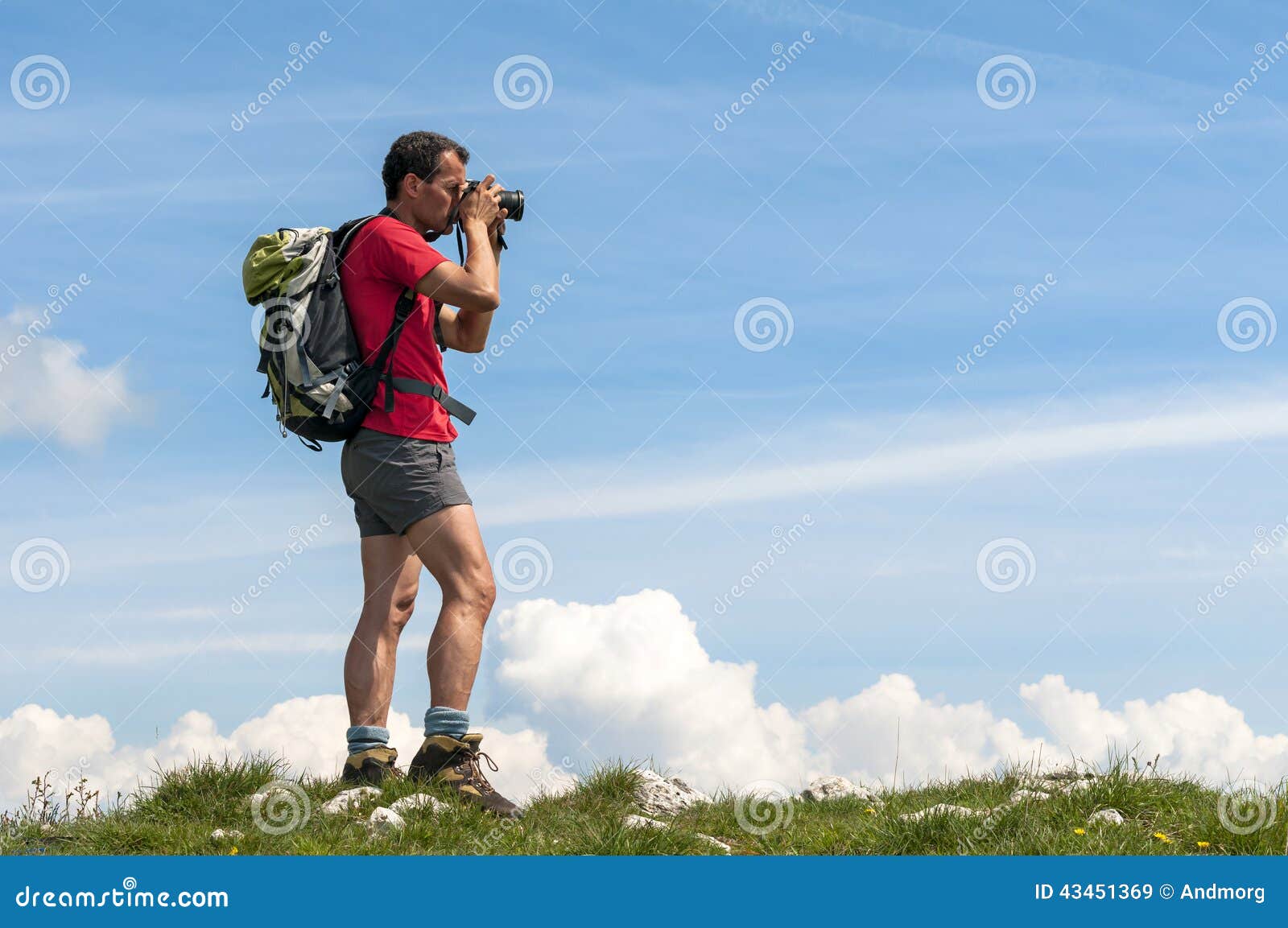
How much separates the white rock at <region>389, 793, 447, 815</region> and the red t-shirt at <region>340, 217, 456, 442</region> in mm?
1917

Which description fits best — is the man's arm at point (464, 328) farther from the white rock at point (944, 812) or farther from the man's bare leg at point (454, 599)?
the white rock at point (944, 812)

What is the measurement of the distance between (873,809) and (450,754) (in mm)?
2449

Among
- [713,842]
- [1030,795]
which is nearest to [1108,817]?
[1030,795]

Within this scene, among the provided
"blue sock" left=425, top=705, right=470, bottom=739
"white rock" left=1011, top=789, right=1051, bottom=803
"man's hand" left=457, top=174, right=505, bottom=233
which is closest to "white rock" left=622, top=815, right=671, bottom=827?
"blue sock" left=425, top=705, right=470, bottom=739

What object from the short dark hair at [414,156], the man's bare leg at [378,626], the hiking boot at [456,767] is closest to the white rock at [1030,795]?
the hiking boot at [456,767]

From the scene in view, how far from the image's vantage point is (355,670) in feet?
22.3

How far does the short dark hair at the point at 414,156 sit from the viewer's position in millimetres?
6941

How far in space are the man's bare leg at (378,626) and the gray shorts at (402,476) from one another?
0.66ft

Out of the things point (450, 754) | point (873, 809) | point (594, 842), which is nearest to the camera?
point (594, 842)

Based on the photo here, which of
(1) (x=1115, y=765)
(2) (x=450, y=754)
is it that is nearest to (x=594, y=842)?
(2) (x=450, y=754)

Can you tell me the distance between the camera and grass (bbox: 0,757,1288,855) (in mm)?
5602

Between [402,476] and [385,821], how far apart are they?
182cm

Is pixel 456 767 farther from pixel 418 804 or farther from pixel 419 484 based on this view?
pixel 419 484

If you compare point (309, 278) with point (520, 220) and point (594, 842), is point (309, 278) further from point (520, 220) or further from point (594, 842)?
point (594, 842)
